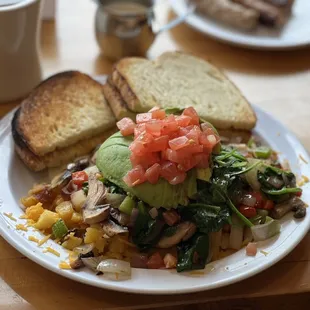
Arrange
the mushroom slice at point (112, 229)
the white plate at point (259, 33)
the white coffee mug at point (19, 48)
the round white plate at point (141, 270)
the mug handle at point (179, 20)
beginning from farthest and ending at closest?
1. the white plate at point (259, 33)
2. the mug handle at point (179, 20)
3. the white coffee mug at point (19, 48)
4. the mushroom slice at point (112, 229)
5. the round white plate at point (141, 270)

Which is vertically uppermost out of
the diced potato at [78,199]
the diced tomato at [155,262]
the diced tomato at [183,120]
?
the diced tomato at [183,120]

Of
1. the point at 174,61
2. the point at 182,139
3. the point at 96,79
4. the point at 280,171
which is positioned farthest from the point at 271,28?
the point at 182,139

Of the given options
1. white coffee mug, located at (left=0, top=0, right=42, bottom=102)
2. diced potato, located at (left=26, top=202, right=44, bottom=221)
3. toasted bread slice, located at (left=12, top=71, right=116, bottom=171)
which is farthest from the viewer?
white coffee mug, located at (left=0, top=0, right=42, bottom=102)

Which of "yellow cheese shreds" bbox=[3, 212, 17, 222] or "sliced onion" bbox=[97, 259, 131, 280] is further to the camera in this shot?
"yellow cheese shreds" bbox=[3, 212, 17, 222]

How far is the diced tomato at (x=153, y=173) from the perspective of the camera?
1.84m

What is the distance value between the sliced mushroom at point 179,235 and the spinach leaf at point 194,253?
0.07ft

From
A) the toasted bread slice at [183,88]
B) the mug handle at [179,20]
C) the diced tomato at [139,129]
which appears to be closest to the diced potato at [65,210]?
the diced tomato at [139,129]

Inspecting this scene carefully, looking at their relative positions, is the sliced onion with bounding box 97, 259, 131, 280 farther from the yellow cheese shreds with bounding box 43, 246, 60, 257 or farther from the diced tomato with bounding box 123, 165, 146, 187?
the diced tomato with bounding box 123, 165, 146, 187

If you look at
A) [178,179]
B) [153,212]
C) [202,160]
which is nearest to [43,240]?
[153,212]

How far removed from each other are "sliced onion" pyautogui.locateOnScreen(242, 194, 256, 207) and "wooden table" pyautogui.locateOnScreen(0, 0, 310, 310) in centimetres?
22

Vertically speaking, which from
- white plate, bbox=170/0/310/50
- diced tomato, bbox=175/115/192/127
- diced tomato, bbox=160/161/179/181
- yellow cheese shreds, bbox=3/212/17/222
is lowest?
yellow cheese shreds, bbox=3/212/17/222

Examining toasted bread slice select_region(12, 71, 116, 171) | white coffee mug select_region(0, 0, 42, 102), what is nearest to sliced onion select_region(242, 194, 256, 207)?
toasted bread slice select_region(12, 71, 116, 171)

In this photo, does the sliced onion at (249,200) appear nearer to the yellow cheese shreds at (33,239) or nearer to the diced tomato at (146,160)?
the diced tomato at (146,160)

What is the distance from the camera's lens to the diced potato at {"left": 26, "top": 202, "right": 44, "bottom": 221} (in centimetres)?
194
